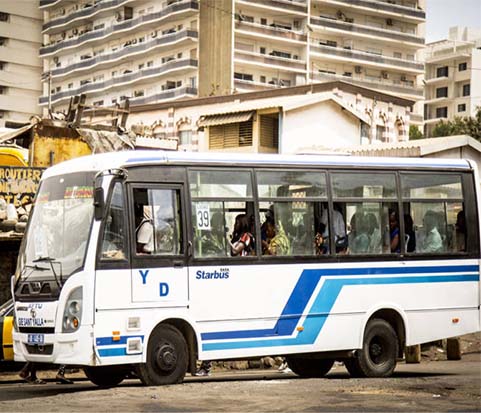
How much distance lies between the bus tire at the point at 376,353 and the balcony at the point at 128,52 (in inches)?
2460

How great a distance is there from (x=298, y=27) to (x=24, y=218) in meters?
61.6

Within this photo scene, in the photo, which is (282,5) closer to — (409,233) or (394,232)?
(409,233)

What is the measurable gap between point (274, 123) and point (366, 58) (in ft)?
153

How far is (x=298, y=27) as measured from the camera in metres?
83.6

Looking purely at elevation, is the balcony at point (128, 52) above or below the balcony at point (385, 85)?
above

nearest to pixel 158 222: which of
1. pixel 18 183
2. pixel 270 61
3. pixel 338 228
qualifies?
pixel 338 228

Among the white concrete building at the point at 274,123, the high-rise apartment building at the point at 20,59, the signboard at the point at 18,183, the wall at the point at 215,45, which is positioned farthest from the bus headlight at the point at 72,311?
the high-rise apartment building at the point at 20,59

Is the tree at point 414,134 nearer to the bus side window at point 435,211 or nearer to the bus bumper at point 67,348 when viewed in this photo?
the bus side window at point 435,211

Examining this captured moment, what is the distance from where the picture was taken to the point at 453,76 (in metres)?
98.0

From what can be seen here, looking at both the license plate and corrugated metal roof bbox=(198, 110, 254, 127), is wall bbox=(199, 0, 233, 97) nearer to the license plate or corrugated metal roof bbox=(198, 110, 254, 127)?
corrugated metal roof bbox=(198, 110, 254, 127)

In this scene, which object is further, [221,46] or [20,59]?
[20,59]

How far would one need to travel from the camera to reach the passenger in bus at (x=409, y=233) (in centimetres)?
1658

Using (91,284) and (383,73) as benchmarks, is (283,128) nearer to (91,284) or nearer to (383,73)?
(91,284)

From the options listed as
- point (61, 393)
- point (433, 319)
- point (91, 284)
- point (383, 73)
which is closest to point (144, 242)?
point (91, 284)
